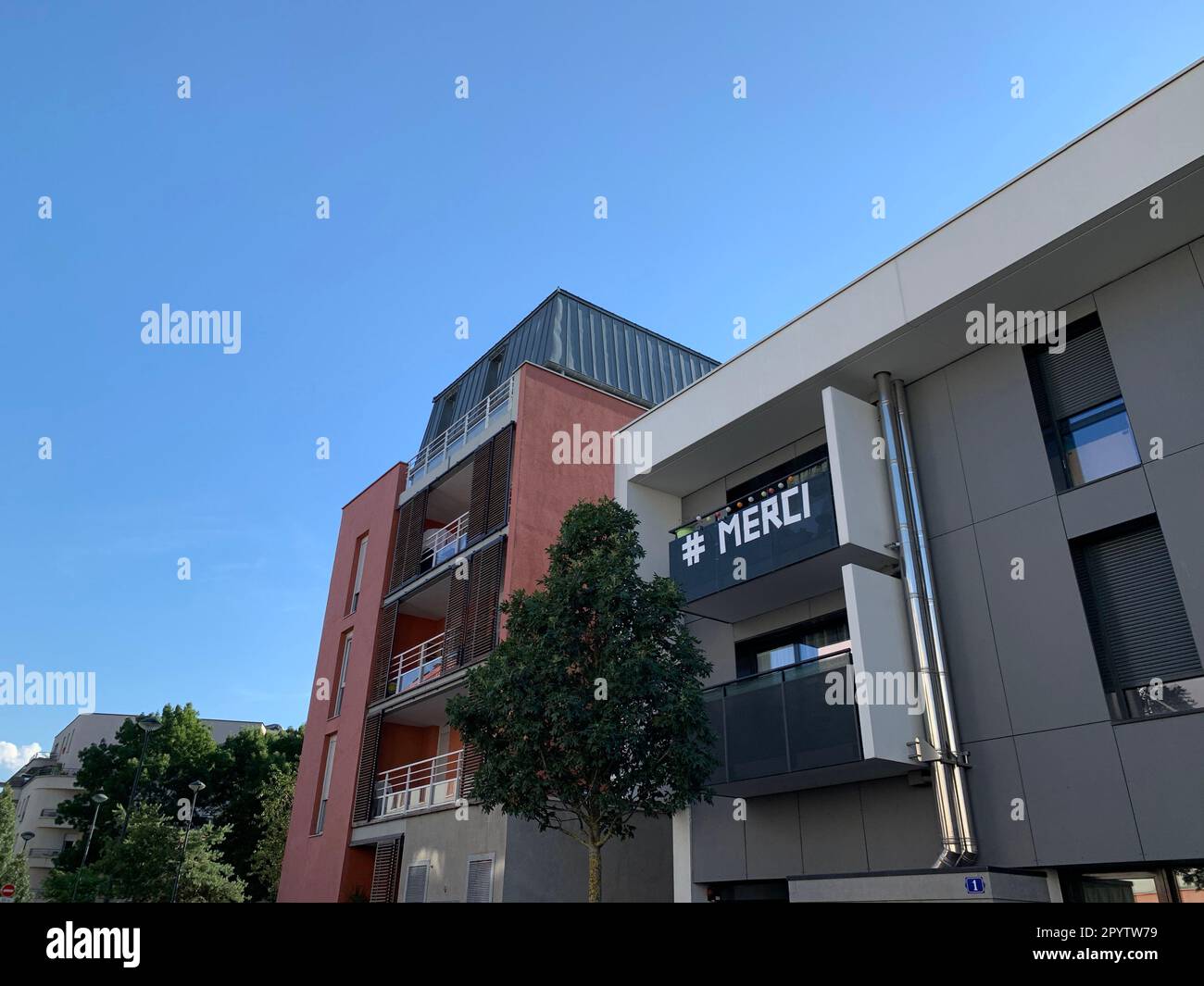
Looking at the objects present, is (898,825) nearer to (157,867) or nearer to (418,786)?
(418,786)

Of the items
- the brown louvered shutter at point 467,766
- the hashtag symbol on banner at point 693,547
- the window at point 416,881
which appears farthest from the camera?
the window at point 416,881

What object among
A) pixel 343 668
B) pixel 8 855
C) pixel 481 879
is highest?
pixel 343 668

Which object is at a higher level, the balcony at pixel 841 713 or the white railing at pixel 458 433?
the white railing at pixel 458 433

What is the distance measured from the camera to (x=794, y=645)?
52.0 feet

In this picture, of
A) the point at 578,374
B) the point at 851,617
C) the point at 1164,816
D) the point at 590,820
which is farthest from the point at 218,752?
the point at 1164,816

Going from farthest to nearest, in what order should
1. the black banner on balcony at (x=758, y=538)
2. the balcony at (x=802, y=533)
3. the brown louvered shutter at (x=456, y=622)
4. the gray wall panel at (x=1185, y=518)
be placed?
the brown louvered shutter at (x=456, y=622), the black banner on balcony at (x=758, y=538), the balcony at (x=802, y=533), the gray wall panel at (x=1185, y=518)

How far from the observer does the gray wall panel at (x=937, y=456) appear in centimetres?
1367

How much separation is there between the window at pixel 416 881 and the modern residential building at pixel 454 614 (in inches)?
1.7

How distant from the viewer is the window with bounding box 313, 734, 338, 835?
25.5m

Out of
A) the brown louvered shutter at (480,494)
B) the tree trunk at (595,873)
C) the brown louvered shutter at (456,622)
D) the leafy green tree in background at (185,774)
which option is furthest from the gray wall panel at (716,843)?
the leafy green tree in background at (185,774)

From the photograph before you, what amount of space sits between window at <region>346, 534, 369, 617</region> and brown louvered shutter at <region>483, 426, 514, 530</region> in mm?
7609

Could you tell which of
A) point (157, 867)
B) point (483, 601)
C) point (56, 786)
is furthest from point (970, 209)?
point (56, 786)

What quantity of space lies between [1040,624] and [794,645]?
4691 millimetres

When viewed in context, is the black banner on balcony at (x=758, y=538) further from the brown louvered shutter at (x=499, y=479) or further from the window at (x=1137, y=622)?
the brown louvered shutter at (x=499, y=479)
